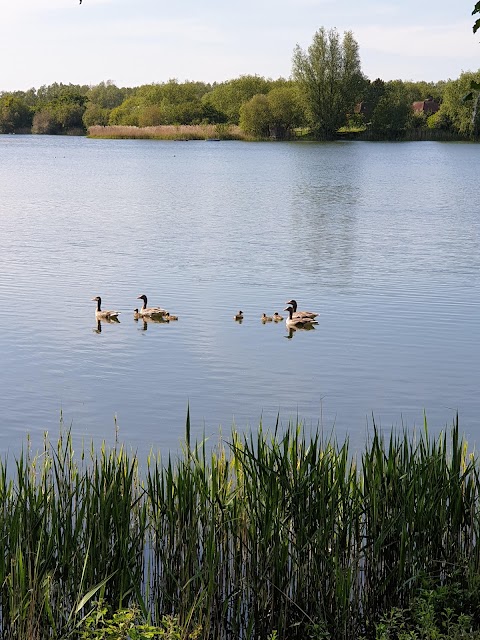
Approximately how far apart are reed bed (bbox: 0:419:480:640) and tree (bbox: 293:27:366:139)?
97.3m

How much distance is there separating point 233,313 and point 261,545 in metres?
10.5

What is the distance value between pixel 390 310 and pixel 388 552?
10.6 m

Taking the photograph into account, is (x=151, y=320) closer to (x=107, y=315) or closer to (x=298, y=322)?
(x=107, y=315)

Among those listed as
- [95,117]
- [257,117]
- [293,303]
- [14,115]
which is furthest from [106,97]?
[293,303]

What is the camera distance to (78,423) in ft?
33.6

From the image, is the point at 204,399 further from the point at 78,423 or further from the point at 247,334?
the point at 247,334

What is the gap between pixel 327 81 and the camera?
102 m

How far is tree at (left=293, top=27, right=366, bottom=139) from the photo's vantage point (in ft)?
331

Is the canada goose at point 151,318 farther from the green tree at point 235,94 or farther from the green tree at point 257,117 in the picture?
the green tree at point 235,94

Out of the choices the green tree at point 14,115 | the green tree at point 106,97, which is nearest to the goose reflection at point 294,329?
the green tree at point 14,115

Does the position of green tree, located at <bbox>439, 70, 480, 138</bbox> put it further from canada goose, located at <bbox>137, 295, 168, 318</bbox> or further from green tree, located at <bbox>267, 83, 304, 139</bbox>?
canada goose, located at <bbox>137, 295, 168, 318</bbox>

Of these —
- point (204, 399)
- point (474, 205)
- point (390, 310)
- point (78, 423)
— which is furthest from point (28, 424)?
point (474, 205)

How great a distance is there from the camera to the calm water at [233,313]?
1069 cm

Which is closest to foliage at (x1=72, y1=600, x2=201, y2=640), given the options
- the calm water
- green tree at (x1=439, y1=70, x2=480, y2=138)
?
the calm water
